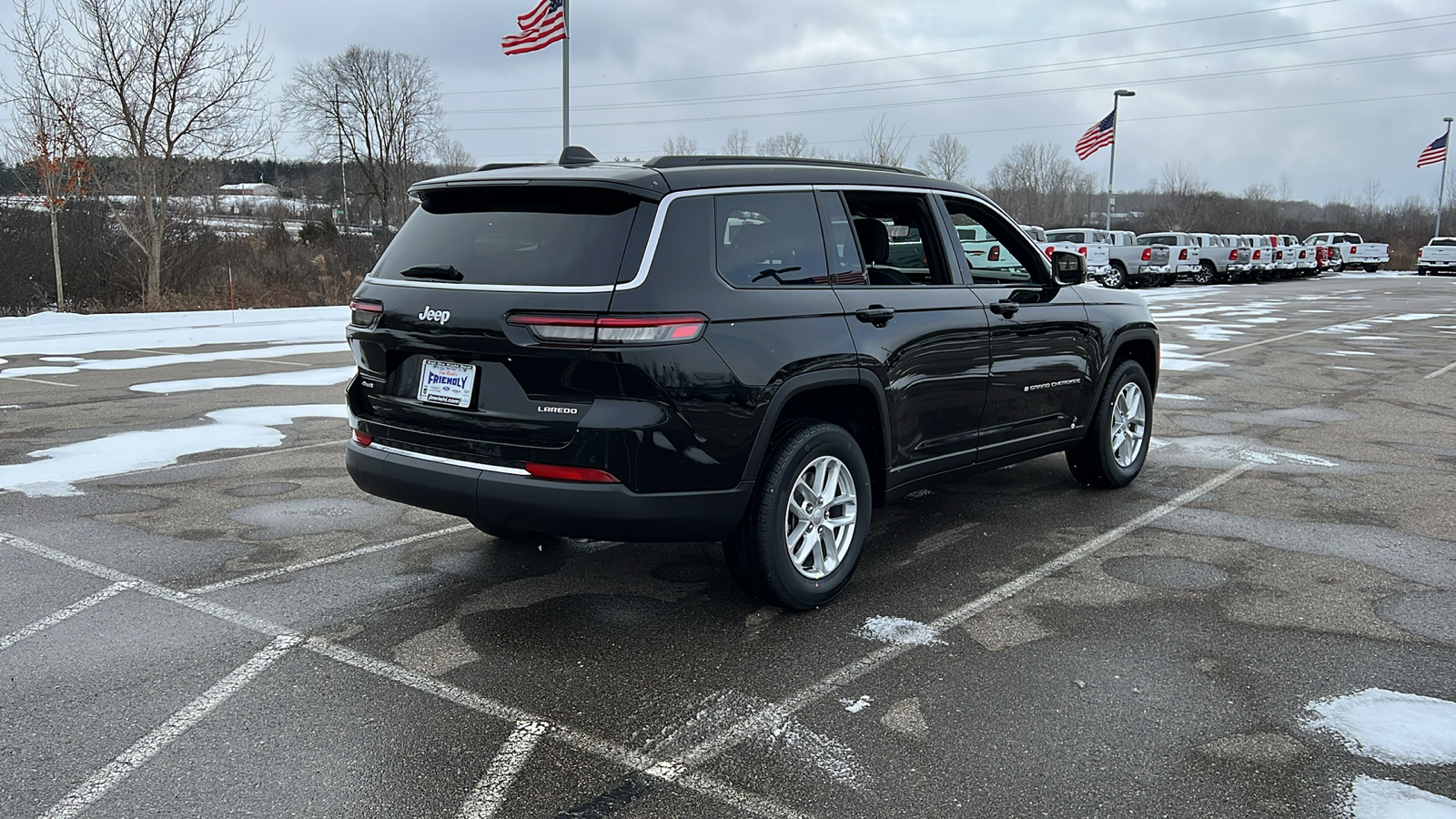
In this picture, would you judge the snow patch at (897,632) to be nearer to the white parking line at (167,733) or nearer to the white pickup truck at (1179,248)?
the white parking line at (167,733)

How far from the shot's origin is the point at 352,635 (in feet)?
13.4

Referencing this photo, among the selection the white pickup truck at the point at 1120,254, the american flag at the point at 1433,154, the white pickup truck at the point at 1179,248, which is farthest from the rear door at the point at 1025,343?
the american flag at the point at 1433,154

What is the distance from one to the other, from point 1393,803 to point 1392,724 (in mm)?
570

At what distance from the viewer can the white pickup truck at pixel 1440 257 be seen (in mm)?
46750

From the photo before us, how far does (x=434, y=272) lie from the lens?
4.16 meters

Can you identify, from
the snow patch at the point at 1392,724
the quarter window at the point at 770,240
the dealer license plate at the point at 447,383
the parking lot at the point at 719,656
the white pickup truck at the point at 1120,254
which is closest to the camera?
the parking lot at the point at 719,656

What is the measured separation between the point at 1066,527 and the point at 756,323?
8.73ft

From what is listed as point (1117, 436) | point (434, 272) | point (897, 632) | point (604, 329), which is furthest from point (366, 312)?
point (1117, 436)

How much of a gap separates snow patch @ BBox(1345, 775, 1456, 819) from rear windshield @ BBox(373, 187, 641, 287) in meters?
2.77

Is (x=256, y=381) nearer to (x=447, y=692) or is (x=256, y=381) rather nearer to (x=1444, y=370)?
(x=447, y=692)

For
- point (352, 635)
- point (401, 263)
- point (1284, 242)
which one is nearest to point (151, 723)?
point (352, 635)

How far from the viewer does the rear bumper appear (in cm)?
375

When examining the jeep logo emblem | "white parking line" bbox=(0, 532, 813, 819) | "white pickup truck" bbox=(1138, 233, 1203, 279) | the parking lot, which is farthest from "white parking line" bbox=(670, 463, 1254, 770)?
A: "white pickup truck" bbox=(1138, 233, 1203, 279)

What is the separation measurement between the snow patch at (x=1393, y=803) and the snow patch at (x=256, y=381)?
9.55 m
